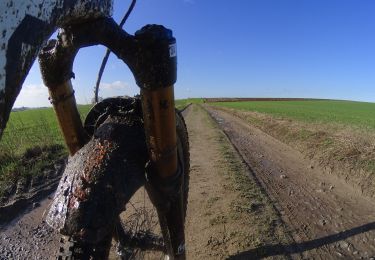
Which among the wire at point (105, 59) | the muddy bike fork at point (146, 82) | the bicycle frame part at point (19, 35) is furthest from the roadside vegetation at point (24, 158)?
the bicycle frame part at point (19, 35)

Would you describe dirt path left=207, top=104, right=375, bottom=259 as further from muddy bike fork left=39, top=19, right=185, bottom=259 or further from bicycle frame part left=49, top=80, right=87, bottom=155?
bicycle frame part left=49, top=80, right=87, bottom=155

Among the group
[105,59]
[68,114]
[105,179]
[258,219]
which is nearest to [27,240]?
[258,219]

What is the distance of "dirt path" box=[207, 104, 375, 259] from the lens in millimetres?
4414

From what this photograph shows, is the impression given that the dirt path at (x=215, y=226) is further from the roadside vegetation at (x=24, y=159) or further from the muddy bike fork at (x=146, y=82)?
Result: the muddy bike fork at (x=146, y=82)

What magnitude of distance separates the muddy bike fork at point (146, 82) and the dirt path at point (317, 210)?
2616mm

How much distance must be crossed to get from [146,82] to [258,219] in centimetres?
382

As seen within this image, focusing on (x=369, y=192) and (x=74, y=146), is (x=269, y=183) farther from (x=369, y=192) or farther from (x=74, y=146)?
(x=74, y=146)

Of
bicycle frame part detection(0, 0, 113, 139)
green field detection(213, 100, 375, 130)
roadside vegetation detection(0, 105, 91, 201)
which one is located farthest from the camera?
green field detection(213, 100, 375, 130)

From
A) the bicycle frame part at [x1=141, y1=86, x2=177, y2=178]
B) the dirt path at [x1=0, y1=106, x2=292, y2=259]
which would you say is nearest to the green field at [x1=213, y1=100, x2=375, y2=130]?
the dirt path at [x1=0, y1=106, x2=292, y2=259]

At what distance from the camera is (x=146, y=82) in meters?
1.65

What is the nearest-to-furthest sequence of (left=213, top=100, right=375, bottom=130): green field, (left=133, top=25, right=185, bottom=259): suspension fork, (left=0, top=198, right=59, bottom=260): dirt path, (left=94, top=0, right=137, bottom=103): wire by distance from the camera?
(left=133, top=25, right=185, bottom=259): suspension fork < (left=94, top=0, right=137, bottom=103): wire < (left=0, top=198, right=59, bottom=260): dirt path < (left=213, top=100, right=375, bottom=130): green field

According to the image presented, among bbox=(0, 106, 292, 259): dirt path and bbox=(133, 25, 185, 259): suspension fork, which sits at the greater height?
bbox=(133, 25, 185, 259): suspension fork

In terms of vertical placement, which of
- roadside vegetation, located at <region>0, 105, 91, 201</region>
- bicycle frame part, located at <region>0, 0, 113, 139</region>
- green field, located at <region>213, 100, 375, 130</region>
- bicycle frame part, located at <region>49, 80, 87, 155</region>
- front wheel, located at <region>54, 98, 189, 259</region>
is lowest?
green field, located at <region>213, 100, 375, 130</region>

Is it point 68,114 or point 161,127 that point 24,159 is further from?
point 161,127
